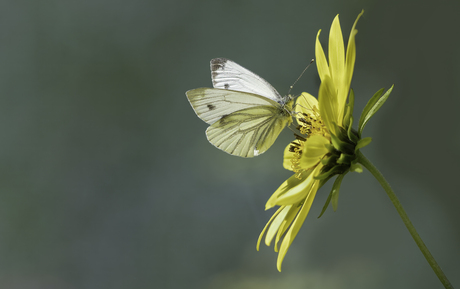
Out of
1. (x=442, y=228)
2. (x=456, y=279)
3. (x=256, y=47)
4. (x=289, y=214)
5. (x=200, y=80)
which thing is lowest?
(x=456, y=279)

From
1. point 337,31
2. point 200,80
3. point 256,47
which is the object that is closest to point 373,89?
point 256,47

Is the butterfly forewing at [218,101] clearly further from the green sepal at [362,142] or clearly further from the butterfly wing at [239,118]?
the green sepal at [362,142]

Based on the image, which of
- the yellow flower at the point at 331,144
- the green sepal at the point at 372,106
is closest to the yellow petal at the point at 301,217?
the yellow flower at the point at 331,144

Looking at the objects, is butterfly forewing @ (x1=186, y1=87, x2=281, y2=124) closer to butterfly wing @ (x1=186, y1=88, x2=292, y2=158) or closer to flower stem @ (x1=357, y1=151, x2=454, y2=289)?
butterfly wing @ (x1=186, y1=88, x2=292, y2=158)

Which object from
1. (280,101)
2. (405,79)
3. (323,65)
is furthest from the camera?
(405,79)

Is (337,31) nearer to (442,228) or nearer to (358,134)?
(358,134)

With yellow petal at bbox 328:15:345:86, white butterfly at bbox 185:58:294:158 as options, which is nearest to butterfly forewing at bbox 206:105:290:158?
white butterfly at bbox 185:58:294:158
